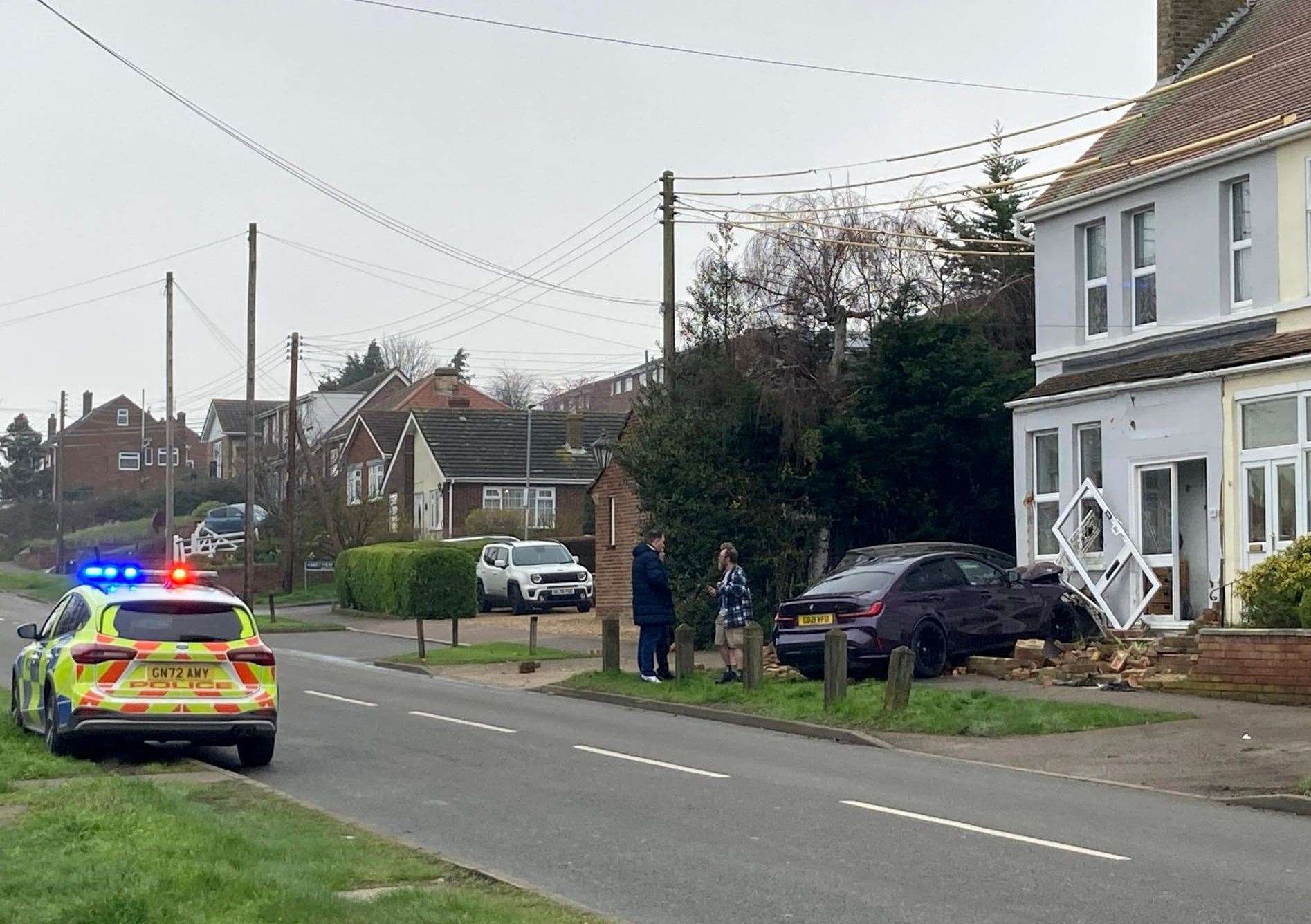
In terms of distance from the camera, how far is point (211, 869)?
27.3 ft

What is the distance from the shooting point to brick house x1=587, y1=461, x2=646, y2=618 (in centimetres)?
3877

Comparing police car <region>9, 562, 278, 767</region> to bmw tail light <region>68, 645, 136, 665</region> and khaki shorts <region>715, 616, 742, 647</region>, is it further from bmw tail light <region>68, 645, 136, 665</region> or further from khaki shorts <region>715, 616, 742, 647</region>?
khaki shorts <region>715, 616, 742, 647</region>

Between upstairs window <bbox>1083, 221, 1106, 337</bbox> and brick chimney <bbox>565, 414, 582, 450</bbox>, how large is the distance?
38722 mm

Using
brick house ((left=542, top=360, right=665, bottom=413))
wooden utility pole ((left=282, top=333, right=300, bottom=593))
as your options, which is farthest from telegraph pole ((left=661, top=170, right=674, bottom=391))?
brick house ((left=542, top=360, right=665, bottom=413))

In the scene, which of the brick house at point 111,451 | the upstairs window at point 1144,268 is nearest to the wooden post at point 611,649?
the upstairs window at point 1144,268

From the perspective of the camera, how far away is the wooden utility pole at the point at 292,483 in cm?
4988

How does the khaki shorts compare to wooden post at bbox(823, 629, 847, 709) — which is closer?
wooden post at bbox(823, 629, 847, 709)

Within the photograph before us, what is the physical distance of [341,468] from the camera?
60.0 metres

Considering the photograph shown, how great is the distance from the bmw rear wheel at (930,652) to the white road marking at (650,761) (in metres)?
6.57

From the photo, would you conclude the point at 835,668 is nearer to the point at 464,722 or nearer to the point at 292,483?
the point at 464,722

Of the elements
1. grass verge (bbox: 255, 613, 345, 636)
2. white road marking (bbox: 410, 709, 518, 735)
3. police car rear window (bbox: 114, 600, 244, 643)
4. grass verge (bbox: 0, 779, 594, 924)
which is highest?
police car rear window (bbox: 114, 600, 244, 643)

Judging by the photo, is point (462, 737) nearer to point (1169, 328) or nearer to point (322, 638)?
point (1169, 328)

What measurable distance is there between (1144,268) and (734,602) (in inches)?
338

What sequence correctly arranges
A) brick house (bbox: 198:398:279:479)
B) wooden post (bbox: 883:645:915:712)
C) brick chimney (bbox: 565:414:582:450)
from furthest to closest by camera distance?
brick house (bbox: 198:398:279:479) < brick chimney (bbox: 565:414:582:450) < wooden post (bbox: 883:645:915:712)
